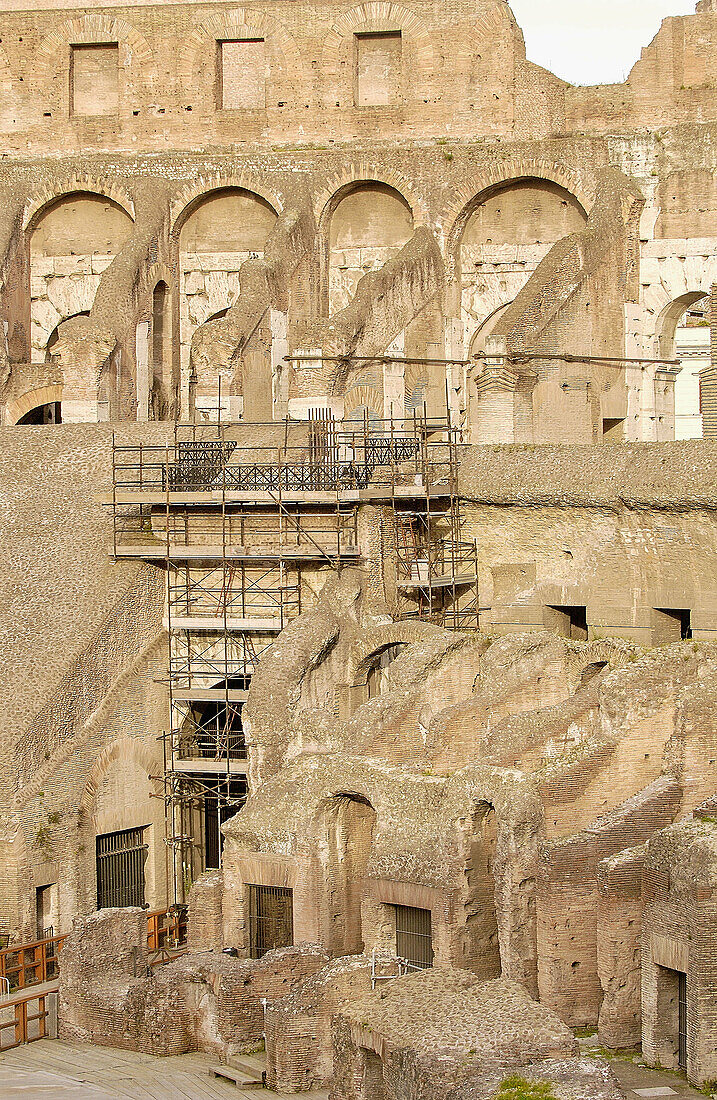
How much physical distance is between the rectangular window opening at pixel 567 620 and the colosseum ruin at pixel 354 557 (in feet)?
0.18

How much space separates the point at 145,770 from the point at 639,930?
820cm

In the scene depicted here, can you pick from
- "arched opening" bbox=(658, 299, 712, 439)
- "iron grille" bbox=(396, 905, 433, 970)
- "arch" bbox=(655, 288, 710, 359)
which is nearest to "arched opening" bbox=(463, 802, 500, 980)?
"iron grille" bbox=(396, 905, 433, 970)

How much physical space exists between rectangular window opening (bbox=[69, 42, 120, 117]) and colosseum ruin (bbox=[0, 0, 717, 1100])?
0.06 m

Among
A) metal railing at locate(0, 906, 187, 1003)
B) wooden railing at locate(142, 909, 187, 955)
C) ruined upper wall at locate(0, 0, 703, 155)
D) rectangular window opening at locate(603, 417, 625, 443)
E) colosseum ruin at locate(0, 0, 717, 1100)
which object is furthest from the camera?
ruined upper wall at locate(0, 0, 703, 155)

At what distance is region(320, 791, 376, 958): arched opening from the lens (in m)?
18.1

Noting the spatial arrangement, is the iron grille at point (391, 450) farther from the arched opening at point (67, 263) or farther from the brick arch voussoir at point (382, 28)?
the arched opening at point (67, 263)

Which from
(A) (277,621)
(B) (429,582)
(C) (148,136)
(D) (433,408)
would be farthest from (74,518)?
(C) (148,136)

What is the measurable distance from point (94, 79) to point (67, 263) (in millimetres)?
3004

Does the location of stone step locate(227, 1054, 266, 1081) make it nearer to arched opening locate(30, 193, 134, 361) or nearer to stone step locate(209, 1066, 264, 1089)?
stone step locate(209, 1066, 264, 1089)

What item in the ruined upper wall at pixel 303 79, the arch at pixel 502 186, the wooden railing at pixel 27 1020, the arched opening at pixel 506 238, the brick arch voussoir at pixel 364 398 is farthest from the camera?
the arched opening at pixel 506 238

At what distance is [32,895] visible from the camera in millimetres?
19781

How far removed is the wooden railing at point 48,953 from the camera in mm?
18859

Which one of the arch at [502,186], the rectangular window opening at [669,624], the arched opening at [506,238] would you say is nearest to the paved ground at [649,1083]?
the rectangular window opening at [669,624]

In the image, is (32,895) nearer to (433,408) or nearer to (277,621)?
(277,621)
